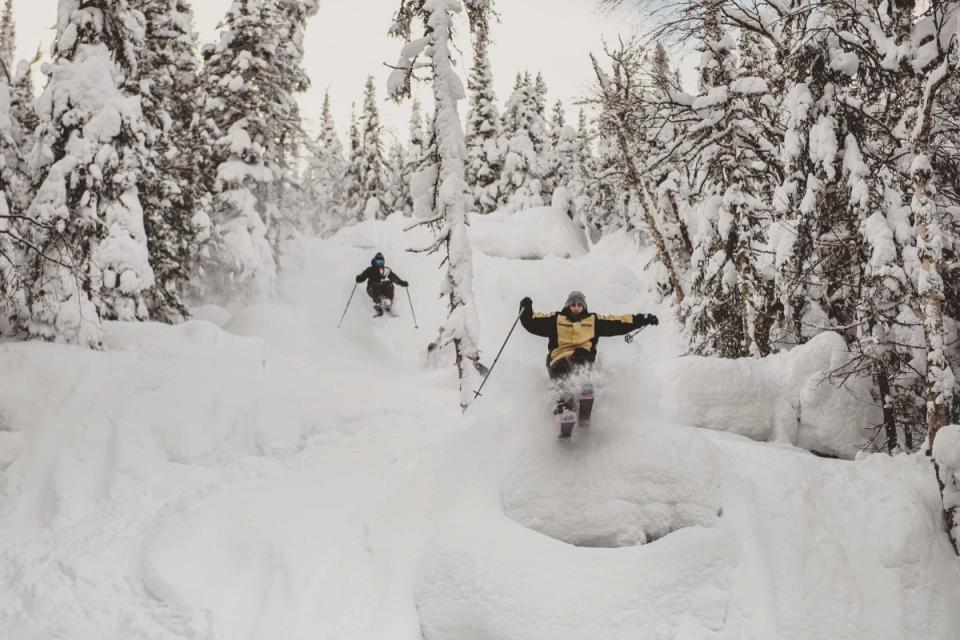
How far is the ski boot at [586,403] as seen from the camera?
6492 mm

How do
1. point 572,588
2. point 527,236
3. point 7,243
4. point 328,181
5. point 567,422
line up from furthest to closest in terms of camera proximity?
point 328,181, point 527,236, point 7,243, point 567,422, point 572,588

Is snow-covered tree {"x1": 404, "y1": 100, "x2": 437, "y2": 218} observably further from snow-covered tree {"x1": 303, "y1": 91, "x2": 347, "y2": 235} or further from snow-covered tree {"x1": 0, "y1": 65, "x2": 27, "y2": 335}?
snow-covered tree {"x1": 303, "y1": 91, "x2": 347, "y2": 235}

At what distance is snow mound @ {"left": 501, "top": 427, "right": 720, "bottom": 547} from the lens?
632cm

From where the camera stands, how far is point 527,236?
86.6 ft

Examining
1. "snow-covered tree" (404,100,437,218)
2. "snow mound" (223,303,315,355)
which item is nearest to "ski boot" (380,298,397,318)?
"snow mound" (223,303,315,355)

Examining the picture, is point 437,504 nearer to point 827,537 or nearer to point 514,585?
point 514,585

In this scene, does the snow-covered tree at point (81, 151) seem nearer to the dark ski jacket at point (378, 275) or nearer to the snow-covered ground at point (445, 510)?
the snow-covered ground at point (445, 510)

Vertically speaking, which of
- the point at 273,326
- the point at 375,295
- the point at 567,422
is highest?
the point at 375,295

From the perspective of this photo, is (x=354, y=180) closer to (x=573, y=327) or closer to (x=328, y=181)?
(x=328, y=181)

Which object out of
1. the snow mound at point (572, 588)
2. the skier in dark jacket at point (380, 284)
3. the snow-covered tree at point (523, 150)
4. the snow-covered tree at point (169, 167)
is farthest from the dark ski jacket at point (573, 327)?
the snow-covered tree at point (523, 150)

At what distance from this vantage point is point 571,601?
5547 millimetres

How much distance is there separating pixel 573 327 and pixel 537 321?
46cm

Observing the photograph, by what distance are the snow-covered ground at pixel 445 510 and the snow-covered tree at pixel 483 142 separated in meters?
26.7

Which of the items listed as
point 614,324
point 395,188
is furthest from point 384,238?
point 395,188
